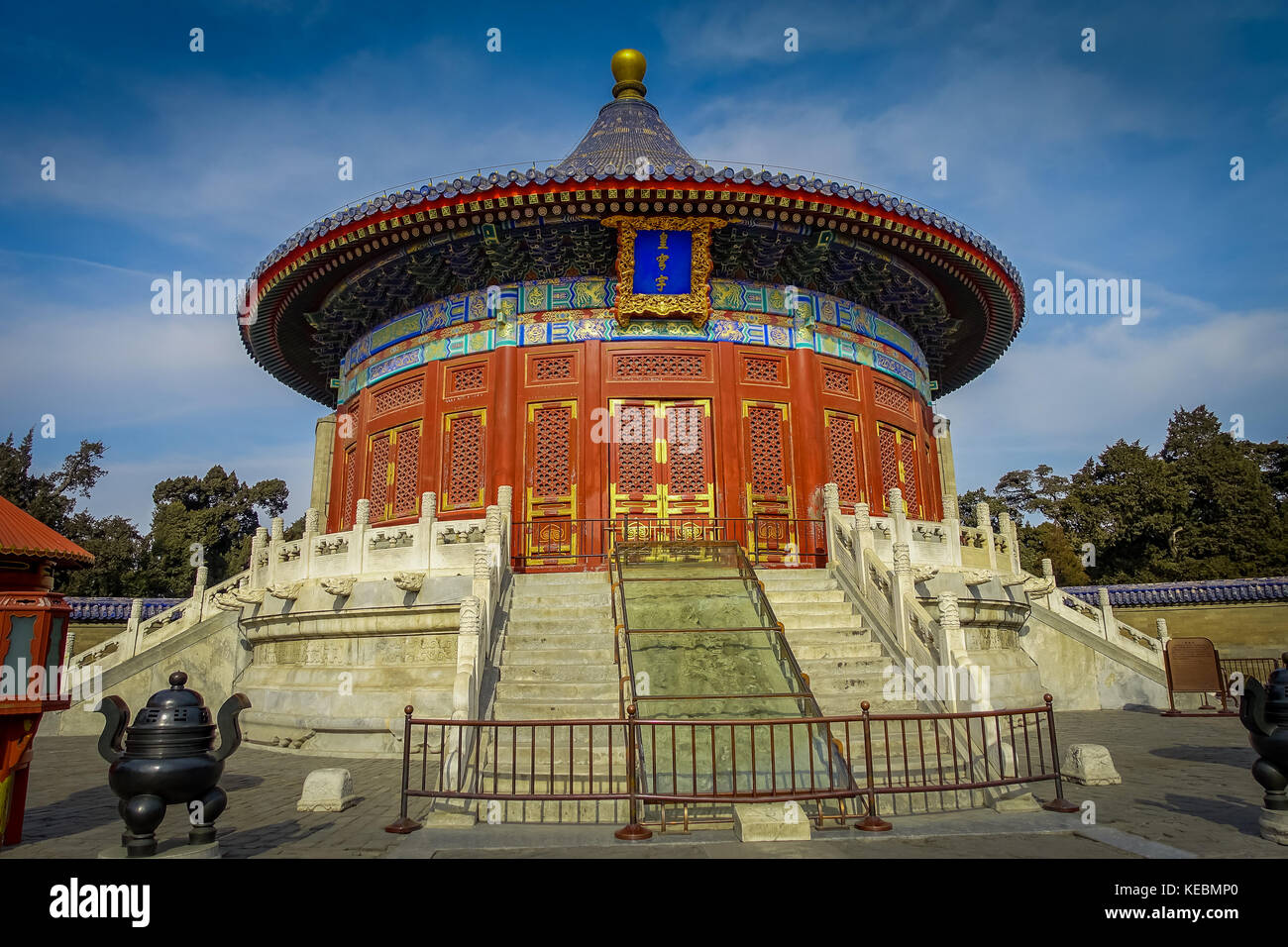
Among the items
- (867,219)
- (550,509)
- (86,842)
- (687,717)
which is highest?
(867,219)

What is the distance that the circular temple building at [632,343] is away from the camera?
12.5 m

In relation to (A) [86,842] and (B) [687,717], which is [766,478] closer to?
(B) [687,717]

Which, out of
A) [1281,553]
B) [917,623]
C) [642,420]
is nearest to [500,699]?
[917,623]

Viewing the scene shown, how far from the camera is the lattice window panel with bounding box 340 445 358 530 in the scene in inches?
593

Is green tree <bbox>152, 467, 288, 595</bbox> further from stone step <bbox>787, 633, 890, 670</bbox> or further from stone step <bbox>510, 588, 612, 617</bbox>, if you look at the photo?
stone step <bbox>787, 633, 890, 670</bbox>

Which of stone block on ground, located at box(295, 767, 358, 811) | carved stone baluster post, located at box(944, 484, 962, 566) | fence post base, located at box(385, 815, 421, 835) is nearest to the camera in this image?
fence post base, located at box(385, 815, 421, 835)

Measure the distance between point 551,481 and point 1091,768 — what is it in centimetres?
826

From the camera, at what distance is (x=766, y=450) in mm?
13297

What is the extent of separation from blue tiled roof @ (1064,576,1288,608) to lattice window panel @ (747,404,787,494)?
40.7ft

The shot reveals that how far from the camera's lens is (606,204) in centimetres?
1250

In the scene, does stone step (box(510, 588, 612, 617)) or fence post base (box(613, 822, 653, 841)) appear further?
stone step (box(510, 588, 612, 617))

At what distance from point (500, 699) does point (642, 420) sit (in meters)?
6.25

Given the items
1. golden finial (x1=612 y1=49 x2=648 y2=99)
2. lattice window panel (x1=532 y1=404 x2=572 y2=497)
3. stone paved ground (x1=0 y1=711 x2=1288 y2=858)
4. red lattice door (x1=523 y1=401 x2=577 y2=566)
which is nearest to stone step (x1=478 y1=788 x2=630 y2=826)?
stone paved ground (x1=0 y1=711 x2=1288 y2=858)

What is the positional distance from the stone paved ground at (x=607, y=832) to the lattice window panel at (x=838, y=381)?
7.14 meters
